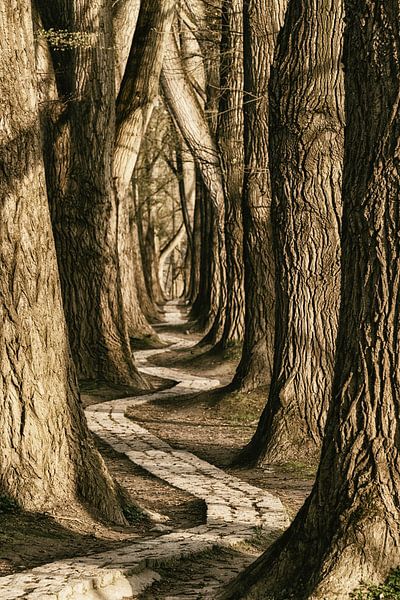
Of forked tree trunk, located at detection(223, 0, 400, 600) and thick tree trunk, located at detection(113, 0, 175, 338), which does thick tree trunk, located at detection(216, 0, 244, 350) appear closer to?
thick tree trunk, located at detection(113, 0, 175, 338)

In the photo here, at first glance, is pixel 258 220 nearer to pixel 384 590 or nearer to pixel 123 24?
pixel 123 24

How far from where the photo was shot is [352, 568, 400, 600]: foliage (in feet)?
15.8

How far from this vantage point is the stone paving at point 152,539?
5.84m

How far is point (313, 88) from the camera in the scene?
10.5 metres

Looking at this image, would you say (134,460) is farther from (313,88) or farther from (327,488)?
(327,488)

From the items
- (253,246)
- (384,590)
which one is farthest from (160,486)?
(253,246)

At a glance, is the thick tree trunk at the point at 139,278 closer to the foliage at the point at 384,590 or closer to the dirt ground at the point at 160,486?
the dirt ground at the point at 160,486

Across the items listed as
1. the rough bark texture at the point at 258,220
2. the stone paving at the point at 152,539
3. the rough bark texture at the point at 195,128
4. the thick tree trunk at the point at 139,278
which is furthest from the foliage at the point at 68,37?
the thick tree trunk at the point at 139,278

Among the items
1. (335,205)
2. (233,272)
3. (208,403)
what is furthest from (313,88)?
(233,272)

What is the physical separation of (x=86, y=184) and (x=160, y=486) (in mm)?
6816

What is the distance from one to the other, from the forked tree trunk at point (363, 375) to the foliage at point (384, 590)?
0.12 ft

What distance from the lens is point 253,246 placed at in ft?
47.9

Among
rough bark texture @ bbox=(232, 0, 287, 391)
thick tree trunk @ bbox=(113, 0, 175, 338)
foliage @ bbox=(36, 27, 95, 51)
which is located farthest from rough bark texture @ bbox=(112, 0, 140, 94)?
rough bark texture @ bbox=(232, 0, 287, 391)

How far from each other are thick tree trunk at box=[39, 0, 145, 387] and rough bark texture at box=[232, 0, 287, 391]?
2.20m
